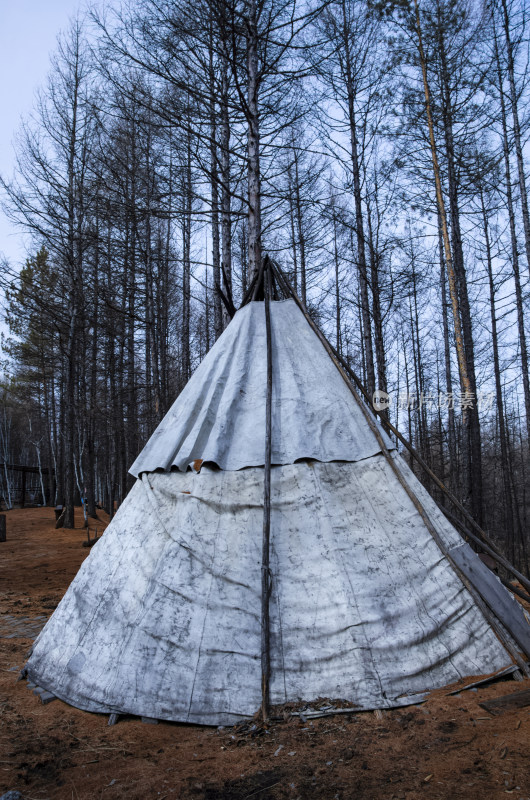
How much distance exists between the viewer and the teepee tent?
3.11m

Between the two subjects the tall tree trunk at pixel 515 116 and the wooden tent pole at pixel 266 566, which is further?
the tall tree trunk at pixel 515 116

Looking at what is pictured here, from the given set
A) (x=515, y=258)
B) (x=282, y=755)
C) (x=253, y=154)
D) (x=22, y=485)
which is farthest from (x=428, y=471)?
(x=22, y=485)

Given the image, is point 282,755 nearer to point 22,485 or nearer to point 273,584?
point 273,584

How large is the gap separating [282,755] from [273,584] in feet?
3.23

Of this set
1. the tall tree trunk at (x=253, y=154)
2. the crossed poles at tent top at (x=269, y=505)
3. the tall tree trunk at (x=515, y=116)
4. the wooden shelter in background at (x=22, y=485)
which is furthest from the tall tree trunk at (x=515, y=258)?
the wooden shelter in background at (x=22, y=485)

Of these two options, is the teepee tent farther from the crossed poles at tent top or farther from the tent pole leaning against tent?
the tent pole leaning against tent

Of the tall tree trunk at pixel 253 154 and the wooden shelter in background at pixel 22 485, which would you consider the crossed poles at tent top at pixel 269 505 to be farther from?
the wooden shelter in background at pixel 22 485

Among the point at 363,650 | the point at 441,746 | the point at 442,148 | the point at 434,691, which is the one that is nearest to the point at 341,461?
the point at 363,650

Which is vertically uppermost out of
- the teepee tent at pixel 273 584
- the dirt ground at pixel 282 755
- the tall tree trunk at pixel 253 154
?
the tall tree trunk at pixel 253 154

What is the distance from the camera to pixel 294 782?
2.39 metres

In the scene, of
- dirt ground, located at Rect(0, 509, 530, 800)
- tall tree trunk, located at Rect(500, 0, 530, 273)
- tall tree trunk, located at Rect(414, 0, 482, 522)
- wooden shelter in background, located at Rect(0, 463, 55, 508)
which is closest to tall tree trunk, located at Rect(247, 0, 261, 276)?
dirt ground, located at Rect(0, 509, 530, 800)

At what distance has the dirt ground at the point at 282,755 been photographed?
7.62 ft

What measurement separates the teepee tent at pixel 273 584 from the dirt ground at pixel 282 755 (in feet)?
0.48

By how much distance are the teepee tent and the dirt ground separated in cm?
15
